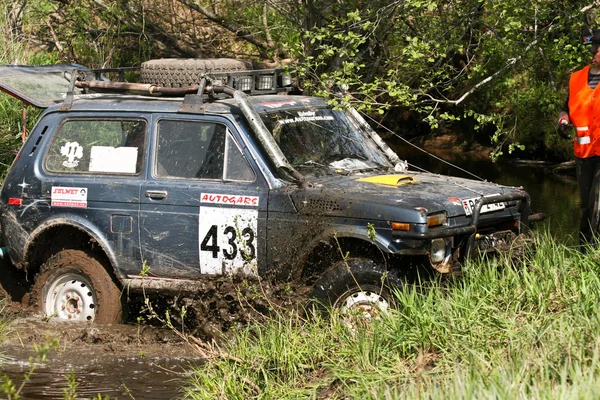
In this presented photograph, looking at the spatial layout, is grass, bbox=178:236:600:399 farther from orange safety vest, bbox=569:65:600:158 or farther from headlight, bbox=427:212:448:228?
orange safety vest, bbox=569:65:600:158

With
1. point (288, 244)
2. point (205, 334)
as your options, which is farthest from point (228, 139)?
point (205, 334)

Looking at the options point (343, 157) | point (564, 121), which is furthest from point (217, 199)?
A: point (564, 121)

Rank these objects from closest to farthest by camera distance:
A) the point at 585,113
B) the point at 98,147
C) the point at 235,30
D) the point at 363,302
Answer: the point at 363,302 → the point at 98,147 → the point at 585,113 → the point at 235,30

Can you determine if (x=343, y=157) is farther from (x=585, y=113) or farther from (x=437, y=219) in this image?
(x=585, y=113)

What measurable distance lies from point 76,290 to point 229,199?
5.25 feet

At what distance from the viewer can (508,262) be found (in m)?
6.61

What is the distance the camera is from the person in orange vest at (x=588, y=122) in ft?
25.3

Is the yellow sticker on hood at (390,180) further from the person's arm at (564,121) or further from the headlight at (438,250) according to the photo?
the person's arm at (564,121)

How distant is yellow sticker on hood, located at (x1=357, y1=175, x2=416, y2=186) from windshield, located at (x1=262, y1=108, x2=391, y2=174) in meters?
0.30

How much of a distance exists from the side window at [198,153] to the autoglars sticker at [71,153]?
737 millimetres

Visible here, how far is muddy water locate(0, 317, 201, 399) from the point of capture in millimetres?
6258

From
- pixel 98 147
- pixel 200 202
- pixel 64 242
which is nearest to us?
pixel 200 202

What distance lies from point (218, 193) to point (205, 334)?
1.01m

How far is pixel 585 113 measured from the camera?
7.77 m
